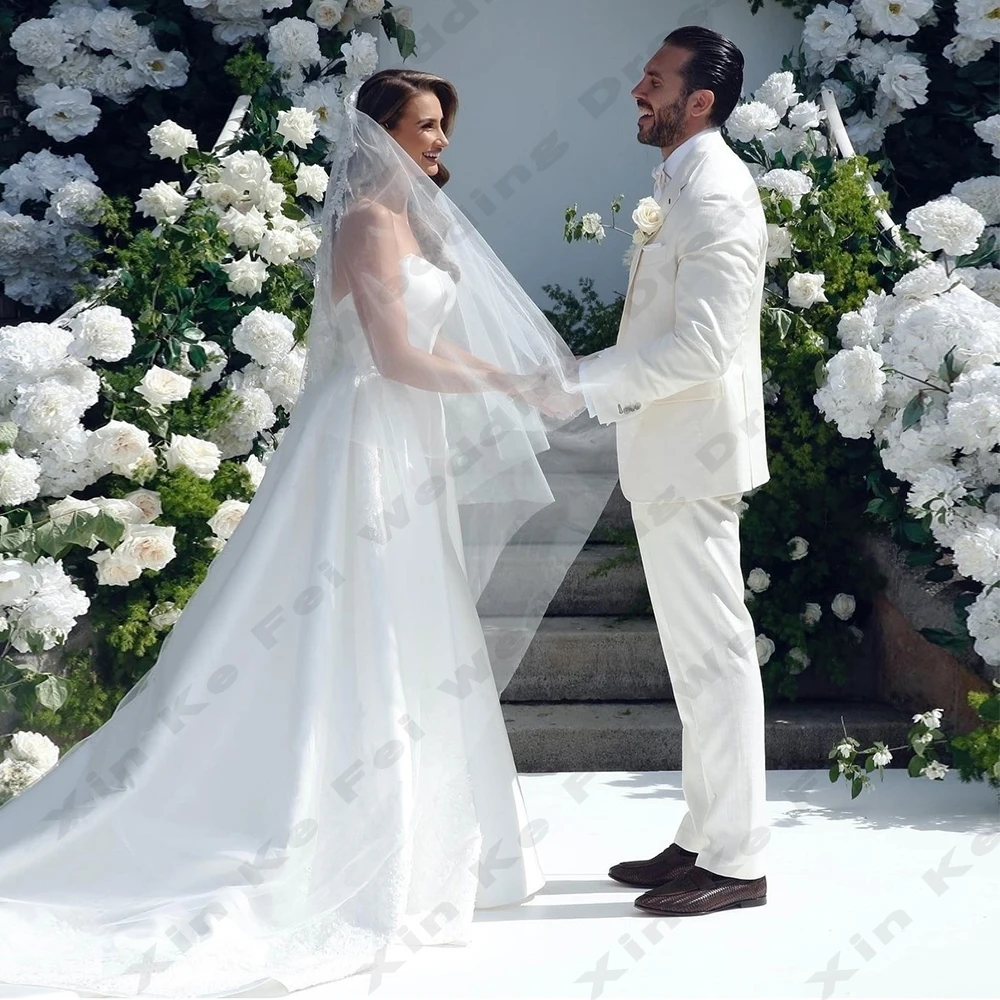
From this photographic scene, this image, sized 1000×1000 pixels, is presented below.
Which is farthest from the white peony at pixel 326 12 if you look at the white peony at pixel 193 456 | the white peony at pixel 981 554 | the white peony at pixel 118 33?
the white peony at pixel 981 554

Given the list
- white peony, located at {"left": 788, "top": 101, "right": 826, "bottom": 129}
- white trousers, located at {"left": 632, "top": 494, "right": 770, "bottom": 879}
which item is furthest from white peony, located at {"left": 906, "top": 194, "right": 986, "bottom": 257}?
white trousers, located at {"left": 632, "top": 494, "right": 770, "bottom": 879}

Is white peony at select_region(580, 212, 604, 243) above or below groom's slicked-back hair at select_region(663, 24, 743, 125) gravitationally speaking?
below

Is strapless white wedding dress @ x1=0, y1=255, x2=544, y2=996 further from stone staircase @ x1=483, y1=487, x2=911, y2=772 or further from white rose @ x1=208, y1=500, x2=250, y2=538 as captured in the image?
stone staircase @ x1=483, y1=487, x2=911, y2=772

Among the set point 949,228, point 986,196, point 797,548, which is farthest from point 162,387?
point 986,196

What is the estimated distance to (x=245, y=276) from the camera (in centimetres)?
493

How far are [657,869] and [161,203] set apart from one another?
10.1 ft

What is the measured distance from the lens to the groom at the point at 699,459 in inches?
122

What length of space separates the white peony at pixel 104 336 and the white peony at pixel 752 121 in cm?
241

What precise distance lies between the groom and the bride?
0.83 feet

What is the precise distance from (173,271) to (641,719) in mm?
2243

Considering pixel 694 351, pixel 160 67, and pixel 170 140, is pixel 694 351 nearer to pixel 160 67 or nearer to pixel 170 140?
pixel 170 140

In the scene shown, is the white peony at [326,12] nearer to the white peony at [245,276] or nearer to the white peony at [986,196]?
the white peony at [245,276]

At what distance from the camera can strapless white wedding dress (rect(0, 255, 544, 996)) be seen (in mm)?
2982

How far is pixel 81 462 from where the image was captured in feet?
14.2
